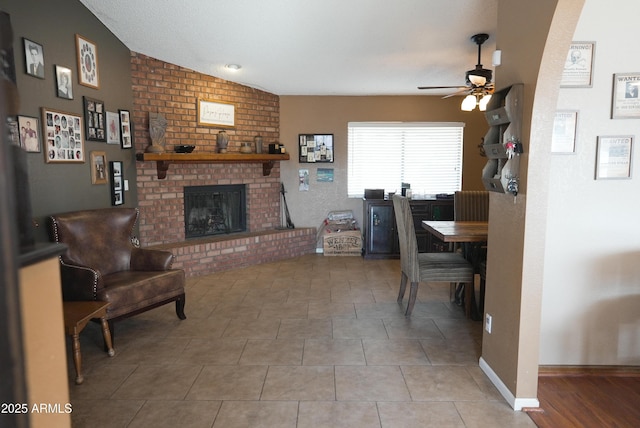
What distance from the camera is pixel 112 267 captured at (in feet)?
12.2

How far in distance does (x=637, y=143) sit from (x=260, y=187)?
4.69 m

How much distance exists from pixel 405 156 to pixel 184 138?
134 inches

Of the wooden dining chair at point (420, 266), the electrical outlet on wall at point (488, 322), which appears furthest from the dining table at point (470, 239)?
Result: the electrical outlet on wall at point (488, 322)

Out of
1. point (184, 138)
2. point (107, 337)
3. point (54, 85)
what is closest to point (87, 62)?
point (54, 85)

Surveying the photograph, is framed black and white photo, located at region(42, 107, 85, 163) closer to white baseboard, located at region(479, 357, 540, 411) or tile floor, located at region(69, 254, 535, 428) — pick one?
tile floor, located at region(69, 254, 535, 428)

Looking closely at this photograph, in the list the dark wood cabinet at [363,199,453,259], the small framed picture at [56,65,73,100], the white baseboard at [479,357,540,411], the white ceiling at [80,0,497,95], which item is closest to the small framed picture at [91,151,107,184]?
the small framed picture at [56,65,73,100]

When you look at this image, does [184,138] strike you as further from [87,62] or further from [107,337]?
[107,337]

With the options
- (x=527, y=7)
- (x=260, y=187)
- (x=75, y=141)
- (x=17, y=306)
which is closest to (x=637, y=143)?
(x=527, y=7)

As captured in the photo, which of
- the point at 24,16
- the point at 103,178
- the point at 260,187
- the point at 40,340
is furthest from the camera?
the point at 260,187

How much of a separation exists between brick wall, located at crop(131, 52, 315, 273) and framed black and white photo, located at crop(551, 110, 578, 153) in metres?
4.10

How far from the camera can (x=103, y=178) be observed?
13.5 feet

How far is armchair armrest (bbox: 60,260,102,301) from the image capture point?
120 inches

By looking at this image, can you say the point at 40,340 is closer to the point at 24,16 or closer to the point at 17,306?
the point at 17,306

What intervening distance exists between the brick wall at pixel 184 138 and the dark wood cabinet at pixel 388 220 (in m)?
1.21
